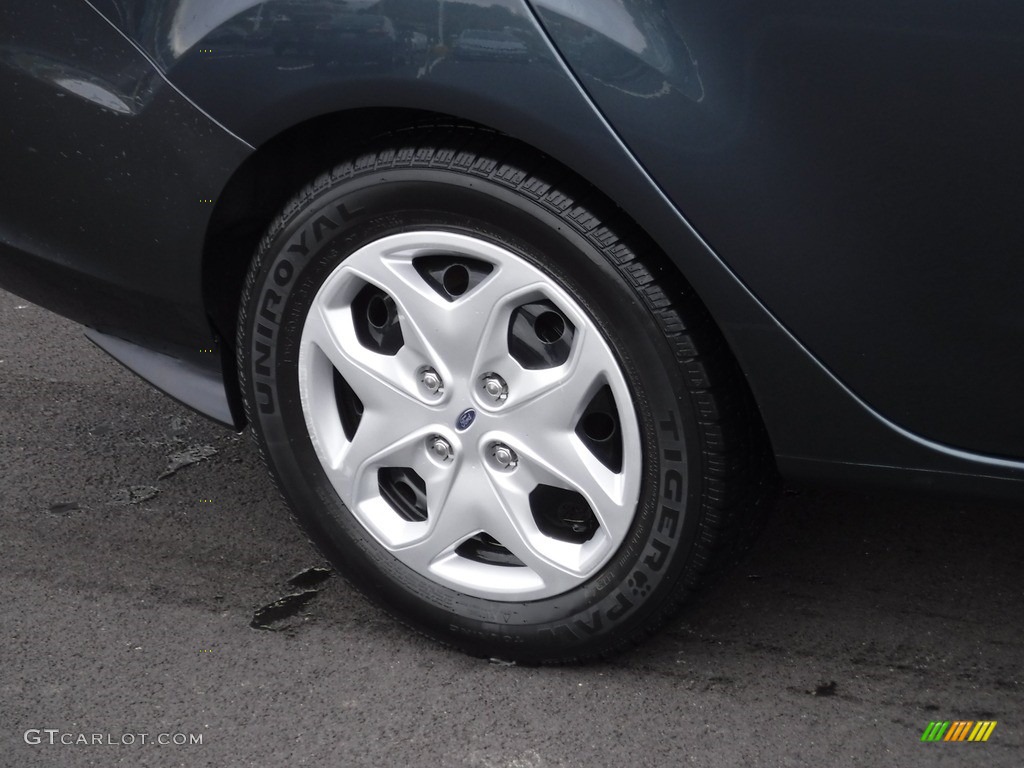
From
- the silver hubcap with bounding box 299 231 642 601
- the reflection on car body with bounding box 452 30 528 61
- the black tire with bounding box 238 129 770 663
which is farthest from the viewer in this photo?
the silver hubcap with bounding box 299 231 642 601

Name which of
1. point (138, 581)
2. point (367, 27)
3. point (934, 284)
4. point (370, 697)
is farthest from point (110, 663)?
Answer: point (934, 284)

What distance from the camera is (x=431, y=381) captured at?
1.73 m

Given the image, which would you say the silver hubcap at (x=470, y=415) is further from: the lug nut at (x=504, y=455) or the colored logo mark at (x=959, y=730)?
the colored logo mark at (x=959, y=730)

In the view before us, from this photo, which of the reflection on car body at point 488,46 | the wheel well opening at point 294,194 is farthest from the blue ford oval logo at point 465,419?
the reflection on car body at point 488,46

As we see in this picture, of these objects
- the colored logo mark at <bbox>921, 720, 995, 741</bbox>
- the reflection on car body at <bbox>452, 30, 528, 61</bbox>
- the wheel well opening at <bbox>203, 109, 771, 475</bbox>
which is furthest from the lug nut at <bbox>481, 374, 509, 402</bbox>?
the colored logo mark at <bbox>921, 720, 995, 741</bbox>

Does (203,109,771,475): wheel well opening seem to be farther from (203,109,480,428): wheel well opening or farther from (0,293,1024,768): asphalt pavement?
(0,293,1024,768): asphalt pavement

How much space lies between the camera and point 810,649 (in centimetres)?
187

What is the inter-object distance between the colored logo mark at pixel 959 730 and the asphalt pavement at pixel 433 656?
11 millimetres

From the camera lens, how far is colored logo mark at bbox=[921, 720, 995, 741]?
65.2 inches

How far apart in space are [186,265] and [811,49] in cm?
100

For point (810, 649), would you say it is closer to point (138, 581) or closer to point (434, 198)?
point (434, 198)

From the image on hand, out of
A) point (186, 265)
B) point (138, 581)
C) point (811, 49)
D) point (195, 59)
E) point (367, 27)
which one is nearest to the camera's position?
point (811, 49)

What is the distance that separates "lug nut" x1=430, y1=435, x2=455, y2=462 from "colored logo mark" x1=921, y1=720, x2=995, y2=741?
824 mm

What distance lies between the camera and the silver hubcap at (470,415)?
1616 millimetres
